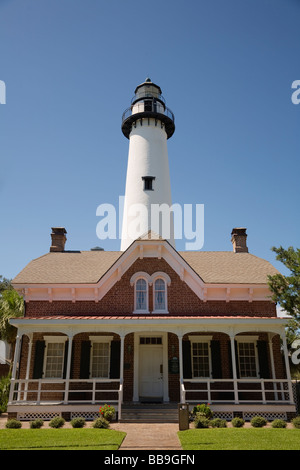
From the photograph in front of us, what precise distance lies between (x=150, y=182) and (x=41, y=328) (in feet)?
41.0

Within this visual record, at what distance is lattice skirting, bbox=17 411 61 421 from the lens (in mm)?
13999

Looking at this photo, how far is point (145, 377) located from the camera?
632 inches

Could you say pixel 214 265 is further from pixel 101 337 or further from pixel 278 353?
pixel 101 337

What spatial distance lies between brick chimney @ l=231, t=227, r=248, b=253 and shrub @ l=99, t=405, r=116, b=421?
11.9 m

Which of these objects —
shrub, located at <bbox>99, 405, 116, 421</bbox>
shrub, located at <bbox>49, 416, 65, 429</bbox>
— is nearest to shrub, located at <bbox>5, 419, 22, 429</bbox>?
shrub, located at <bbox>49, 416, 65, 429</bbox>

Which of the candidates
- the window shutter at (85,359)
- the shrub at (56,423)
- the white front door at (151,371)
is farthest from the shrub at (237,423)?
the window shutter at (85,359)

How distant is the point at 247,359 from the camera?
1638 centimetres

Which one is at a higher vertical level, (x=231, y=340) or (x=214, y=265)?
(x=214, y=265)

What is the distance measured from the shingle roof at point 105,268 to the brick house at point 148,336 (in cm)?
10

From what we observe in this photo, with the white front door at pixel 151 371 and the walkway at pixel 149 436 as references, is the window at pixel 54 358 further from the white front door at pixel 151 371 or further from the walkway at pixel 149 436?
the walkway at pixel 149 436

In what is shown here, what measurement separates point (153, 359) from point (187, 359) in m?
1.64

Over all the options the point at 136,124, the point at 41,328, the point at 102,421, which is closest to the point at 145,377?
the point at 102,421
